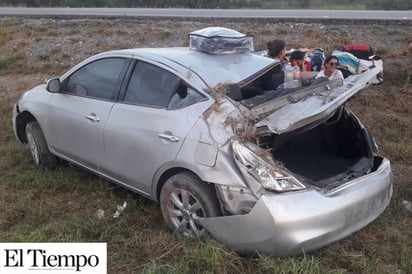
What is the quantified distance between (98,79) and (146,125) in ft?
3.38

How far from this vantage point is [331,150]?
468cm

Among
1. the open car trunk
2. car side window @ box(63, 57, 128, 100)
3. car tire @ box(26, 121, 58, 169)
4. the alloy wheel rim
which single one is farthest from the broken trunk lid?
car tire @ box(26, 121, 58, 169)

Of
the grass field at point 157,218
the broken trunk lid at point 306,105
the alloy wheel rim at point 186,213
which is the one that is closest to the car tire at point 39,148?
the grass field at point 157,218

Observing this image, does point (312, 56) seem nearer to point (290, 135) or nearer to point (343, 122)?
point (343, 122)

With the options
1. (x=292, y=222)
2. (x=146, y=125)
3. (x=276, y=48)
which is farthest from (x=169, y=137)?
(x=276, y=48)

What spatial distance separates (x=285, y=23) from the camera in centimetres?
1245

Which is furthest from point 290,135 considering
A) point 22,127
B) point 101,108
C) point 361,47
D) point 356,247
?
point 361,47

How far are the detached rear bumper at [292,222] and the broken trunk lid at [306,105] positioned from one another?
1.65 ft

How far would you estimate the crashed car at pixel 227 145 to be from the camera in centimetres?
341

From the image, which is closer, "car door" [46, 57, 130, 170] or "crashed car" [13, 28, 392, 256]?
"crashed car" [13, 28, 392, 256]

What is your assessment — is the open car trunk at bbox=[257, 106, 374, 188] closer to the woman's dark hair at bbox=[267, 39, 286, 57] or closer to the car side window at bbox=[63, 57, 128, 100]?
the car side window at bbox=[63, 57, 128, 100]

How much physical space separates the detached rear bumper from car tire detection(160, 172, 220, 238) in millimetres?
134

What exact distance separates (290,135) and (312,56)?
3660 mm

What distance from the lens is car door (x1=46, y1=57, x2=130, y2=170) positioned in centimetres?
461
